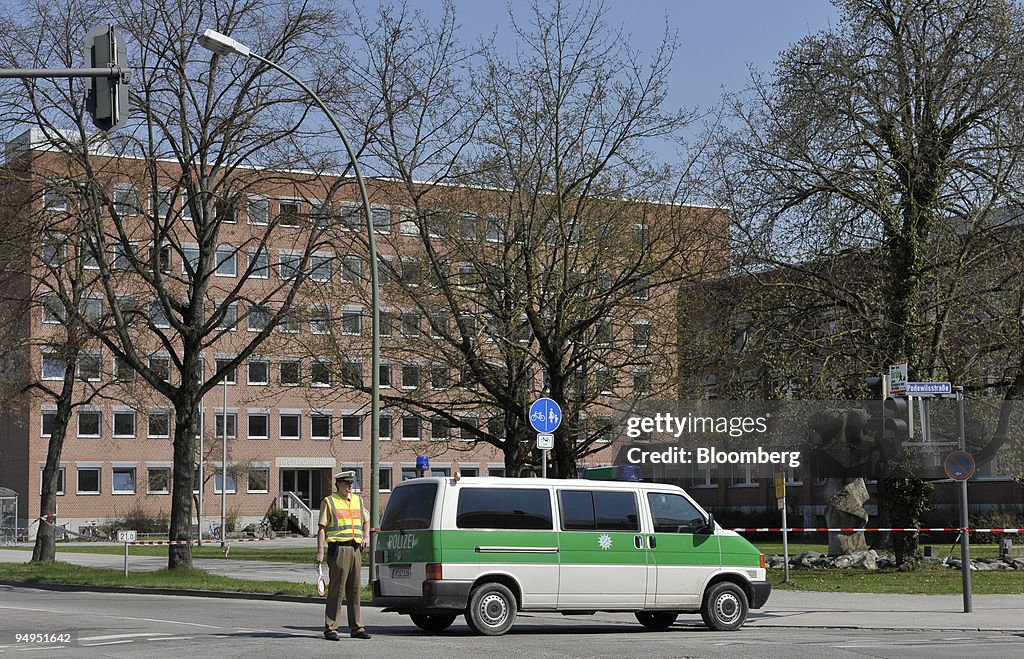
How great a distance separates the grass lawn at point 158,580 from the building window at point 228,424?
1773 inches

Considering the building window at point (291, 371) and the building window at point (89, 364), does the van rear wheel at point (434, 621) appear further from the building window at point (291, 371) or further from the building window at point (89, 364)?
the building window at point (89, 364)

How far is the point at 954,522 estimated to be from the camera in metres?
58.7

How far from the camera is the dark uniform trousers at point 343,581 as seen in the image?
608 inches

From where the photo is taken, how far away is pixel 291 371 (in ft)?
110

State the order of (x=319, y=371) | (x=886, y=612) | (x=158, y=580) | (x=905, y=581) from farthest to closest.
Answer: (x=319, y=371)
(x=158, y=580)
(x=905, y=581)
(x=886, y=612)

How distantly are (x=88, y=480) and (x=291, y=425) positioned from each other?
12.4 meters

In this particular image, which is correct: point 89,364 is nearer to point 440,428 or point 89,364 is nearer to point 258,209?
point 440,428

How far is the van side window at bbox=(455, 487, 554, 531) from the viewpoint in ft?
53.8

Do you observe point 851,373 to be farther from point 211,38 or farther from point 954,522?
point 954,522

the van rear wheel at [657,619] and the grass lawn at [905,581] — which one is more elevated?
Result: the van rear wheel at [657,619]

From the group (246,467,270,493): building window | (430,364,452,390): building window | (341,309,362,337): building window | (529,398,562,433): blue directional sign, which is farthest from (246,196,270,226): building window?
(246,467,270,493): building window
